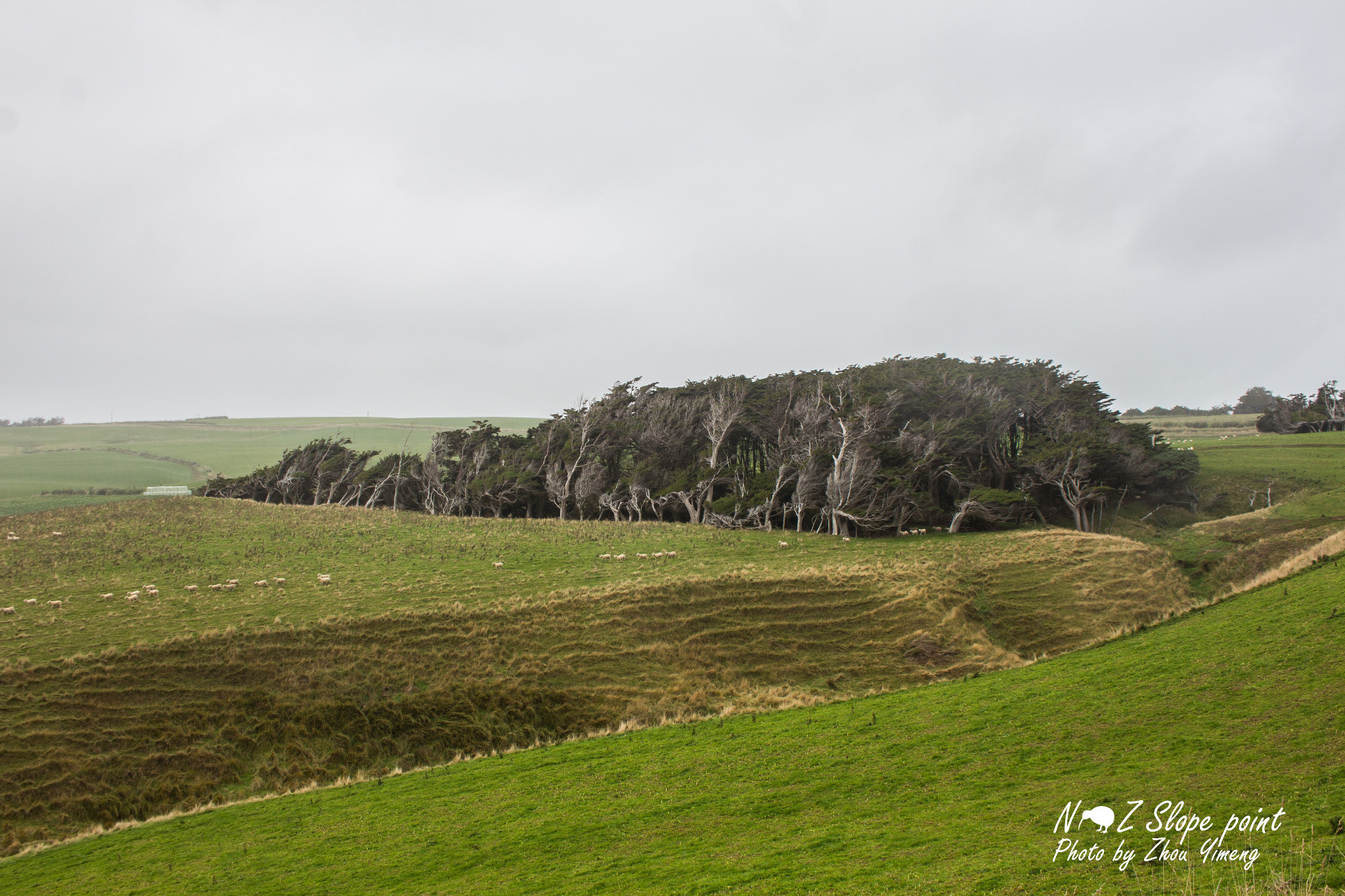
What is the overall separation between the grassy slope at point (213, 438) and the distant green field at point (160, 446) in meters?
0.17

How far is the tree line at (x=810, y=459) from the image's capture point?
52.5 meters

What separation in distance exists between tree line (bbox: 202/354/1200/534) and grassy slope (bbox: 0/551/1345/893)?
32.6 meters

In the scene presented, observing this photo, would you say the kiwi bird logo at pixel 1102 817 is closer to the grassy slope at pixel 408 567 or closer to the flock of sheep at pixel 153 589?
the grassy slope at pixel 408 567

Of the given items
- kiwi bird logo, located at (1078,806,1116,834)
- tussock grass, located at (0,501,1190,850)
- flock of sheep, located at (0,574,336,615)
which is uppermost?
kiwi bird logo, located at (1078,806,1116,834)

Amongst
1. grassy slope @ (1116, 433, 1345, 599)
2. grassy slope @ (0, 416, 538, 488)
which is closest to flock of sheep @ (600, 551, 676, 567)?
grassy slope @ (1116, 433, 1345, 599)

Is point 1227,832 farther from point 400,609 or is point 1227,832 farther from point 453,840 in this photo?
point 400,609

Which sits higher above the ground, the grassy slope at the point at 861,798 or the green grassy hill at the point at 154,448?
the green grassy hill at the point at 154,448

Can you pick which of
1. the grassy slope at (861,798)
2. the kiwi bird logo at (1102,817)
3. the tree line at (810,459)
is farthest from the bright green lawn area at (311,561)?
the kiwi bird logo at (1102,817)

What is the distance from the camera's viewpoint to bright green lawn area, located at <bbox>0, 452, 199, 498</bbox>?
89562mm

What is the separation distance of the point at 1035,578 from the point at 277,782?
35772 mm

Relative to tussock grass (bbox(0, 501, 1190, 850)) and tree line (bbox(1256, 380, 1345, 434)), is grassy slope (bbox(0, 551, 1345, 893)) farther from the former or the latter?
tree line (bbox(1256, 380, 1345, 434))

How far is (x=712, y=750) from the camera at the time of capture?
1748cm

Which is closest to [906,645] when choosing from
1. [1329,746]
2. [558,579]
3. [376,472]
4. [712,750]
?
[712,750]

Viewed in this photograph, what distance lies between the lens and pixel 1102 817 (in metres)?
9.27
